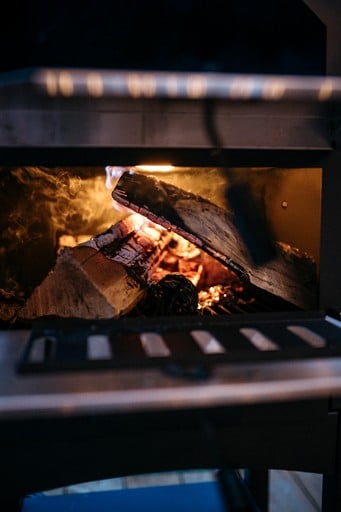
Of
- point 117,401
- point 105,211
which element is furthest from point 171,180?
point 117,401

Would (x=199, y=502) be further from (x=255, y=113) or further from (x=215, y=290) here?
(x=255, y=113)

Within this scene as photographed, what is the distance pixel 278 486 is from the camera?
1548 mm

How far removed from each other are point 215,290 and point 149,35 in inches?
25.6

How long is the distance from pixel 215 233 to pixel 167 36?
446mm

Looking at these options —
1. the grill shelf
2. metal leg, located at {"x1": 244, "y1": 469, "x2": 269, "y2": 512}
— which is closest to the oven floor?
metal leg, located at {"x1": 244, "y1": 469, "x2": 269, "y2": 512}

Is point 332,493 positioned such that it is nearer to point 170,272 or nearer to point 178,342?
point 178,342

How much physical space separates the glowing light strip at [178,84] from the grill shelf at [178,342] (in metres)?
0.46

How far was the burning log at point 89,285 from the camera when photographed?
117 centimetres

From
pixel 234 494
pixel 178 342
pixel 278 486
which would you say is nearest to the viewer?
pixel 178 342

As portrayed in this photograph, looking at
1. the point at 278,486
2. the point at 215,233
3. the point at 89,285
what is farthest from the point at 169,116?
the point at 278,486

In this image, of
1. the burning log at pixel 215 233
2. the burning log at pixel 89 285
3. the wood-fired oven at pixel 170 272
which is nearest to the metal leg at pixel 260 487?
the wood-fired oven at pixel 170 272

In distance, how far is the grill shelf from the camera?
34.6 inches

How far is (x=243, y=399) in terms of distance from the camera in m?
0.83

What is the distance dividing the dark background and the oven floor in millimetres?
1108
